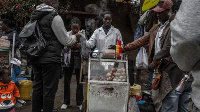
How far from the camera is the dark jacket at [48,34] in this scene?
Result: 13.1 feet

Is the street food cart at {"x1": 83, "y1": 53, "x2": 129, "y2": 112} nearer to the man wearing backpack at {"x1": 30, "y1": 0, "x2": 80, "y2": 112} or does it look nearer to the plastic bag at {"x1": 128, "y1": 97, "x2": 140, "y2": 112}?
the plastic bag at {"x1": 128, "y1": 97, "x2": 140, "y2": 112}

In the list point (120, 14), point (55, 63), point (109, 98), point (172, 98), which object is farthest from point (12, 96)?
point (120, 14)

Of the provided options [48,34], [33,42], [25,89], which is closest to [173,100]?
[48,34]

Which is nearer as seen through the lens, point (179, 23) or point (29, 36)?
point (179, 23)

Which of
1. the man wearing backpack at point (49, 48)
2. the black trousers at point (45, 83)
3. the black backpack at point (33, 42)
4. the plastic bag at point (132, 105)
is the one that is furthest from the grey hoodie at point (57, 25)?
the plastic bag at point (132, 105)

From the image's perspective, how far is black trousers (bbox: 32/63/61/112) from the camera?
407 centimetres

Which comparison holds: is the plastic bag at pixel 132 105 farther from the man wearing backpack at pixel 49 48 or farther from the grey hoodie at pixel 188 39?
the grey hoodie at pixel 188 39

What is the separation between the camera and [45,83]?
4.10 m

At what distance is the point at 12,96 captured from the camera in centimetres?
420

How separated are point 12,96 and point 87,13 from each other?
6508 mm

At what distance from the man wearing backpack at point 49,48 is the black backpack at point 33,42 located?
0.08 metres

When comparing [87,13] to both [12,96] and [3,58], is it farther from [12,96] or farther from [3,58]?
[12,96]

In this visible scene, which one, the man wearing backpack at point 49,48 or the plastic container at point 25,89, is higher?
the man wearing backpack at point 49,48

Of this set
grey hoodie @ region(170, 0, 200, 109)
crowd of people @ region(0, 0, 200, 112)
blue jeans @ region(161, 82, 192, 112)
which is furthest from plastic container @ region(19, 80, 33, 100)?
grey hoodie @ region(170, 0, 200, 109)
